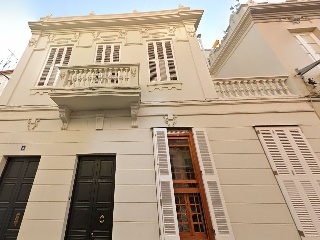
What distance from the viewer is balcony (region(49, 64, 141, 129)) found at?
464 centimetres

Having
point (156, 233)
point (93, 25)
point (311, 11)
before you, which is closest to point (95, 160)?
point (156, 233)

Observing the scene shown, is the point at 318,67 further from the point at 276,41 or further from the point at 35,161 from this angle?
the point at 35,161

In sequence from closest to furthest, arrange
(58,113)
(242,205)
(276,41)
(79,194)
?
(242,205) < (79,194) < (58,113) < (276,41)

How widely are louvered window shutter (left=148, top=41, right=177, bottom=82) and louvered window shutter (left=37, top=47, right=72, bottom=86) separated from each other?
2.87 metres

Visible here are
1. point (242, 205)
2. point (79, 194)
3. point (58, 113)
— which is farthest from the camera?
point (58, 113)

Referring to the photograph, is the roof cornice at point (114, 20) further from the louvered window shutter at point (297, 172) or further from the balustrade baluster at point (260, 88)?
the louvered window shutter at point (297, 172)

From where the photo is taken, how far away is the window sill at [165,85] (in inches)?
219

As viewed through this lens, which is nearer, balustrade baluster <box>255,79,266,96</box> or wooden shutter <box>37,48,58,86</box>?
balustrade baluster <box>255,79,266,96</box>

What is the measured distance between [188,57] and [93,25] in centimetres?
385

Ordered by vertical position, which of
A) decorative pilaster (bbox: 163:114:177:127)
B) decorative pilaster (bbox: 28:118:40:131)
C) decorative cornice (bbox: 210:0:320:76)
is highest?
decorative cornice (bbox: 210:0:320:76)

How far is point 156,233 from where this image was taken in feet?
11.6

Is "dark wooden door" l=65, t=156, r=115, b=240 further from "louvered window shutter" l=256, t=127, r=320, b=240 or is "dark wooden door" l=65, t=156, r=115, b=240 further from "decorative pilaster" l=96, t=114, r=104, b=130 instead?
"louvered window shutter" l=256, t=127, r=320, b=240

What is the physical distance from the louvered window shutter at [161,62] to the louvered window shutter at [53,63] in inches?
113

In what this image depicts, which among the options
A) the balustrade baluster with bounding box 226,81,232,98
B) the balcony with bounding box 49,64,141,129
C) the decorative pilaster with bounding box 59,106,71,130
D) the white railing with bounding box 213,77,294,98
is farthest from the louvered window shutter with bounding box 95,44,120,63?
the balustrade baluster with bounding box 226,81,232,98
